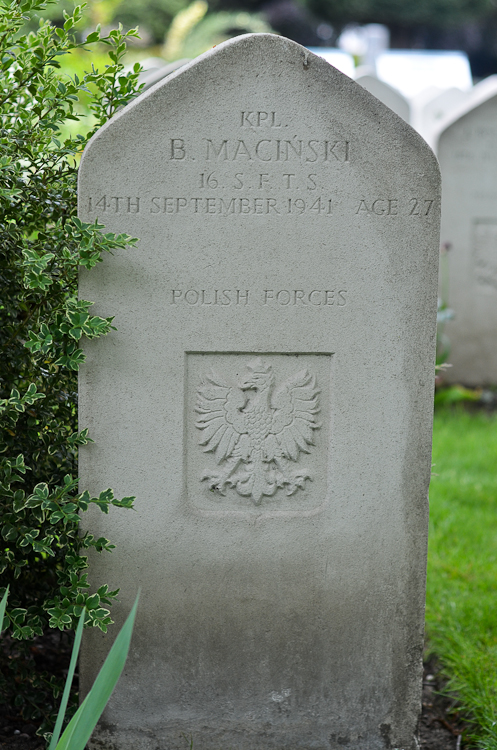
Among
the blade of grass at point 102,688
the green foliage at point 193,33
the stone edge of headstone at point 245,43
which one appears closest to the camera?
the blade of grass at point 102,688

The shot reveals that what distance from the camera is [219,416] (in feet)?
6.84

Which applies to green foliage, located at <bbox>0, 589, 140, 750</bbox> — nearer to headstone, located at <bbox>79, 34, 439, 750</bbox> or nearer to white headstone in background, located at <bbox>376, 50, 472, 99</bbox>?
headstone, located at <bbox>79, 34, 439, 750</bbox>

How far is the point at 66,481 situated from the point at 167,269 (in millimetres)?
603

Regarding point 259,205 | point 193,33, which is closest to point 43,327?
point 259,205

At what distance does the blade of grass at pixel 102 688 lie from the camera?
1.36m

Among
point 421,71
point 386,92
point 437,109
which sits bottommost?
point 386,92

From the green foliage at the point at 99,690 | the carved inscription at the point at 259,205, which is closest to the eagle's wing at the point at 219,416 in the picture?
the carved inscription at the point at 259,205

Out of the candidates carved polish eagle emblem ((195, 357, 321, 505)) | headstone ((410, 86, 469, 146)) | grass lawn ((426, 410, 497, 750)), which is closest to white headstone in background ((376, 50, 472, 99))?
headstone ((410, 86, 469, 146))

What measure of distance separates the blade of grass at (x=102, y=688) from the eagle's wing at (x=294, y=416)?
31.4 inches

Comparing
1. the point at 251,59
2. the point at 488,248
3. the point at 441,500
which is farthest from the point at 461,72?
the point at 251,59

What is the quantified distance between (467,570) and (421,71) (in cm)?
1382

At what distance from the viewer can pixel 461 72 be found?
45.3ft

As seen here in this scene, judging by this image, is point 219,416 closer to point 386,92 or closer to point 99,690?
point 99,690

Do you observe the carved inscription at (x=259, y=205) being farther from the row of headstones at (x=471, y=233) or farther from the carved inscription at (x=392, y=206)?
the row of headstones at (x=471, y=233)
